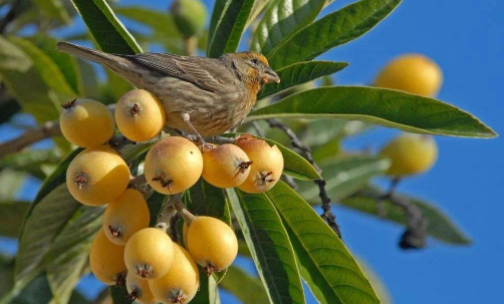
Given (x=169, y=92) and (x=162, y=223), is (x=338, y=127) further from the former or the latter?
(x=162, y=223)

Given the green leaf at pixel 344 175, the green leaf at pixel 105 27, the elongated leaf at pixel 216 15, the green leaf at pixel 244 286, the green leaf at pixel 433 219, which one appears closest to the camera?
the green leaf at pixel 105 27

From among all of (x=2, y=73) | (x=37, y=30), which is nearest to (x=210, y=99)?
(x=2, y=73)

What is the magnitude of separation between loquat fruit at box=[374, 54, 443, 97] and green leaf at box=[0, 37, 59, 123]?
65.1 inches

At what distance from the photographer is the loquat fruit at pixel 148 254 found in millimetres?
2418

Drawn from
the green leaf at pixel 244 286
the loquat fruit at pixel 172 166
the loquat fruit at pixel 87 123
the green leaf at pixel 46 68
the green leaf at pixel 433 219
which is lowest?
the green leaf at pixel 244 286

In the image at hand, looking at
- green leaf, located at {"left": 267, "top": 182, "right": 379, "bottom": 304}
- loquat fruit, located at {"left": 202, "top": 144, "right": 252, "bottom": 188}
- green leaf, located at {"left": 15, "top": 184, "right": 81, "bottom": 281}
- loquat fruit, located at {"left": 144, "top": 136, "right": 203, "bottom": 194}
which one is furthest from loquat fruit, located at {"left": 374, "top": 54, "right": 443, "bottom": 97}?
loquat fruit, located at {"left": 144, "top": 136, "right": 203, "bottom": 194}

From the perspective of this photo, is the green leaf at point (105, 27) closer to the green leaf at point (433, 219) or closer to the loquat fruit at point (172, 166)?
the loquat fruit at point (172, 166)

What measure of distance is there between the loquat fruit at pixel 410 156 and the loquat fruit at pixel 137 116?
7.88 feet

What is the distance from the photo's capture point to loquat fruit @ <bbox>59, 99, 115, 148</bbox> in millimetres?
2674

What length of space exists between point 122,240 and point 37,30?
2261 millimetres

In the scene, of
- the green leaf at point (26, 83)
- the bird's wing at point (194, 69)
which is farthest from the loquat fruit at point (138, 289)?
the green leaf at point (26, 83)

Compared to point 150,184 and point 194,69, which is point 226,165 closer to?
point 150,184

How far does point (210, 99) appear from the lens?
3.24 metres

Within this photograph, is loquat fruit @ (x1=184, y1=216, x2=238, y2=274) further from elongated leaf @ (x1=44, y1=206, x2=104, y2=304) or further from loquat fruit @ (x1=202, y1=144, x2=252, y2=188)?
elongated leaf @ (x1=44, y1=206, x2=104, y2=304)
